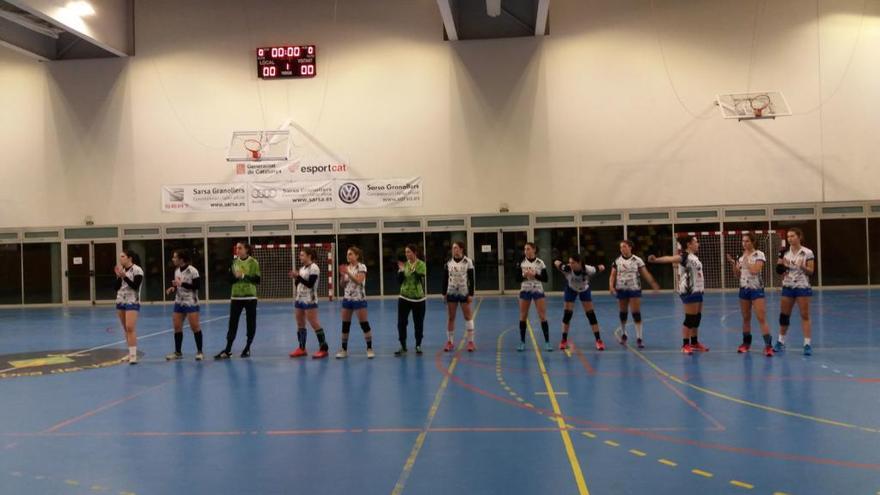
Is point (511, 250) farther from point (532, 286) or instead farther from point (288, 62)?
point (532, 286)

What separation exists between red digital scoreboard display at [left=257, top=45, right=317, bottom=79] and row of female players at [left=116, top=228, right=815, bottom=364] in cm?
1453

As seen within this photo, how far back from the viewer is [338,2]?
24.2 m

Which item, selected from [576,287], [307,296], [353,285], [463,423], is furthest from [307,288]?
[463,423]

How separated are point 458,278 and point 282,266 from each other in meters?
15.0

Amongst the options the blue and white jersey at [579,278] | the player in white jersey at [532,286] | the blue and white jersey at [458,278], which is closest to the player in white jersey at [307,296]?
the blue and white jersey at [458,278]

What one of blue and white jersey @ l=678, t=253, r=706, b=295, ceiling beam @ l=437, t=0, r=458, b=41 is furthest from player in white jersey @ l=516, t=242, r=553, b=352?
ceiling beam @ l=437, t=0, r=458, b=41

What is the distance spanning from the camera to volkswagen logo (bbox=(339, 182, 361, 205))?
24031 mm

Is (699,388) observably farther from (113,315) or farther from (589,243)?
(113,315)

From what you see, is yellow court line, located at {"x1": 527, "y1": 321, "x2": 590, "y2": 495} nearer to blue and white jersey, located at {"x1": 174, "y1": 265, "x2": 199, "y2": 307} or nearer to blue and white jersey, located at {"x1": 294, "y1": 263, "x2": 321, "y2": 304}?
blue and white jersey, located at {"x1": 294, "y1": 263, "x2": 321, "y2": 304}

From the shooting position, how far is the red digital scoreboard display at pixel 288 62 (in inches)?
944

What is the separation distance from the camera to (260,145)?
23516mm

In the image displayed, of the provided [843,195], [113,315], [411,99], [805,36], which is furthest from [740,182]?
[113,315]

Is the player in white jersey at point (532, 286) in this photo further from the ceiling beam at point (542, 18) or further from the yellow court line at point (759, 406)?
the ceiling beam at point (542, 18)

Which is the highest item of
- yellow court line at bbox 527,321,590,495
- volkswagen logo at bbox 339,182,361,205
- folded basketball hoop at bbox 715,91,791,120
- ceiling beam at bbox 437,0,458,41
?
ceiling beam at bbox 437,0,458,41
